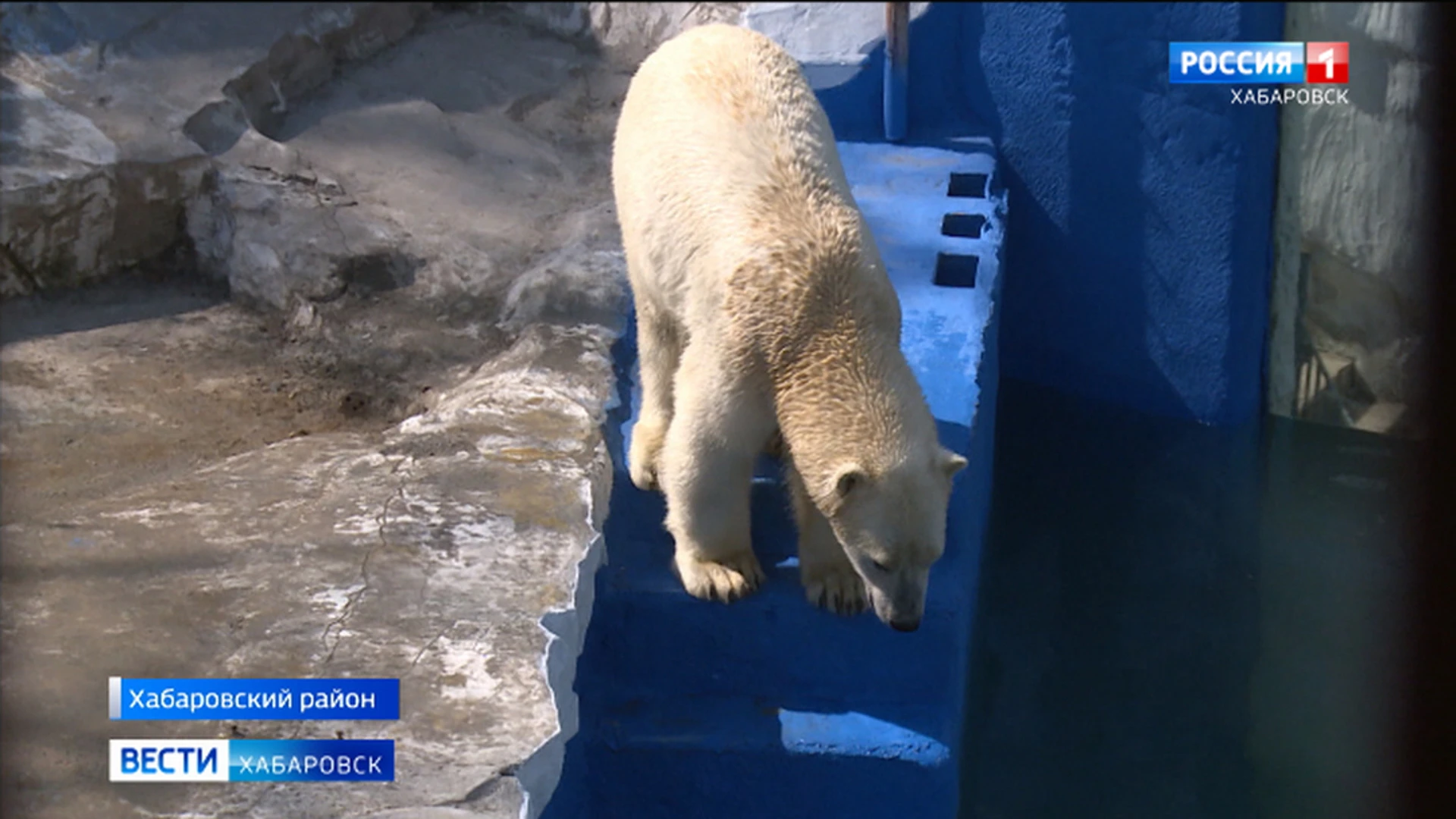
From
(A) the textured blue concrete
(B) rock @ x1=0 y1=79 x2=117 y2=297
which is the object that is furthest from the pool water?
(B) rock @ x1=0 y1=79 x2=117 y2=297

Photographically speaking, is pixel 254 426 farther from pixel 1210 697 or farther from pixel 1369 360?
pixel 1369 360

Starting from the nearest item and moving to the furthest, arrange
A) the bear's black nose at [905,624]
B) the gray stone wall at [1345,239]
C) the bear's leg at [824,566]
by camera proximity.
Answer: the bear's black nose at [905,624] < the bear's leg at [824,566] < the gray stone wall at [1345,239]

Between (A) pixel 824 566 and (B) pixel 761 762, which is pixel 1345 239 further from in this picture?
(B) pixel 761 762

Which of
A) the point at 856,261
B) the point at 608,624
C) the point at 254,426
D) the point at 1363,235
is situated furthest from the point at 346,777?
the point at 1363,235

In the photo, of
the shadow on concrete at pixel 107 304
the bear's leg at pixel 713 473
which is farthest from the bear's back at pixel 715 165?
the shadow on concrete at pixel 107 304

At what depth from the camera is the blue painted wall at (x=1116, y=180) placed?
4398 mm

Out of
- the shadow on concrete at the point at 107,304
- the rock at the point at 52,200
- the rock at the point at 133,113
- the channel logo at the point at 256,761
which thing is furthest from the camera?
the rock at the point at 133,113

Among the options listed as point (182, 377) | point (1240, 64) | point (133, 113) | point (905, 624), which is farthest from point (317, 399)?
point (1240, 64)

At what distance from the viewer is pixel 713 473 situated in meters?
2.79

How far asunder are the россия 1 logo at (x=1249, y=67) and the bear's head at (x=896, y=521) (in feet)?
7.57

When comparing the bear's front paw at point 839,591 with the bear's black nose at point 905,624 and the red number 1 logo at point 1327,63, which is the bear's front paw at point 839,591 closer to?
the bear's black nose at point 905,624

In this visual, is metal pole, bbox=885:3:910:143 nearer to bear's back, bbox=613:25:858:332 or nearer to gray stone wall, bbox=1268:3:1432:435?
gray stone wall, bbox=1268:3:1432:435

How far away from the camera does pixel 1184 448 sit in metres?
4.76

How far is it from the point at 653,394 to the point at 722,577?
529 mm
